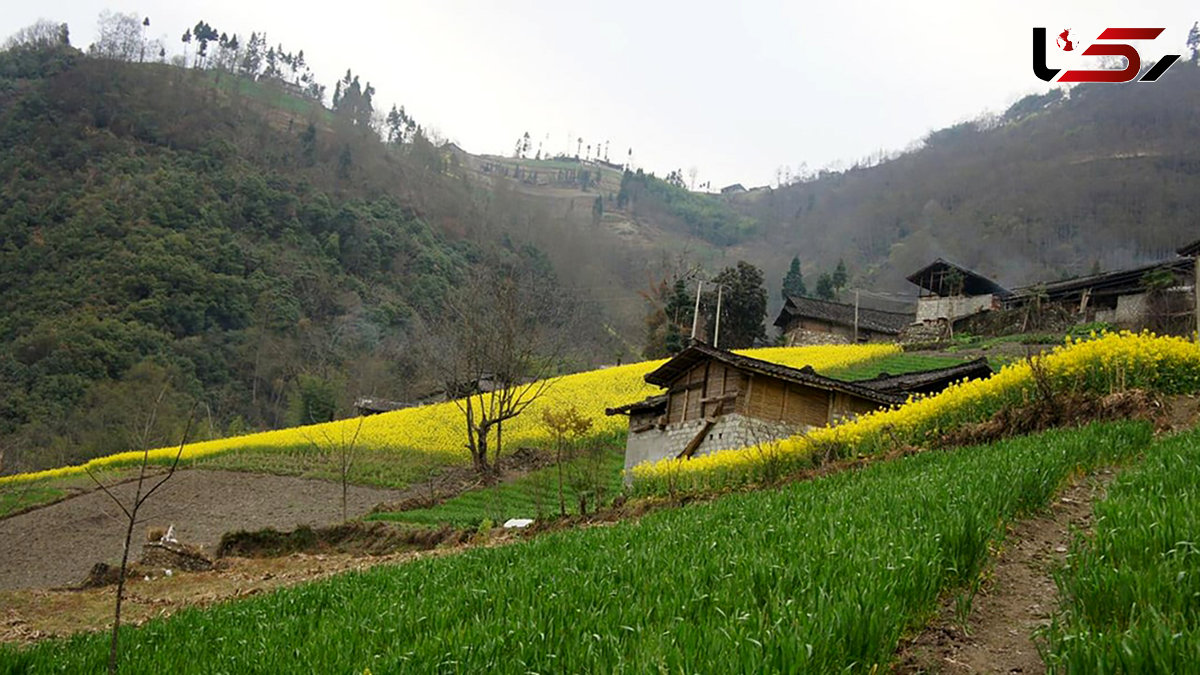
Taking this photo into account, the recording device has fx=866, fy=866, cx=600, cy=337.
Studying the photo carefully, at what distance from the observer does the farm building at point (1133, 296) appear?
139ft

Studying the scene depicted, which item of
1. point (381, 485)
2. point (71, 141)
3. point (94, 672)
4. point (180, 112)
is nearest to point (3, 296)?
point (71, 141)

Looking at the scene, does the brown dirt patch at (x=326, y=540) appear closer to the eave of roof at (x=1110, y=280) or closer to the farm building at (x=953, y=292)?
the eave of roof at (x=1110, y=280)

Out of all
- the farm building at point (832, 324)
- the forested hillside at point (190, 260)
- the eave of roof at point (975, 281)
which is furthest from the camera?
the farm building at point (832, 324)

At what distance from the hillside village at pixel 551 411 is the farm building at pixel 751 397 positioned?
0.39ft

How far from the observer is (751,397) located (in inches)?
1029

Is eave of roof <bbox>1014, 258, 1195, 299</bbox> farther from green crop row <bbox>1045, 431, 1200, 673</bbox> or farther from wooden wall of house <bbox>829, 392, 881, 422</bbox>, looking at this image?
green crop row <bbox>1045, 431, 1200, 673</bbox>

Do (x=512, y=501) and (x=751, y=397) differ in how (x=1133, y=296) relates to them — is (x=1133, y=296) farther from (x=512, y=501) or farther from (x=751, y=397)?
(x=512, y=501)

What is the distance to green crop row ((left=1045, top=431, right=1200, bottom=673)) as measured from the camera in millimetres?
3324

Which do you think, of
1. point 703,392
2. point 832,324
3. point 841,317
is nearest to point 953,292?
point 841,317

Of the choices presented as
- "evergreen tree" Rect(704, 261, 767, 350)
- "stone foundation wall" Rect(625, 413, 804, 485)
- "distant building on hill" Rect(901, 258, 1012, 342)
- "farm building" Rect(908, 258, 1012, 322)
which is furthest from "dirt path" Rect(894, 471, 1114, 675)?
"evergreen tree" Rect(704, 261, 767, 350)

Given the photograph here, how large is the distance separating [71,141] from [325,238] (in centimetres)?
2903

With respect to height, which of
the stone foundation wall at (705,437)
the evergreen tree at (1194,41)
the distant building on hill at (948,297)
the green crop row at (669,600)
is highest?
the evergreen tree at (1194,41)

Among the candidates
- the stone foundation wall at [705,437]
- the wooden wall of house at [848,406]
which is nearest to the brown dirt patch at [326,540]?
the stone foundation wall at [705,437]

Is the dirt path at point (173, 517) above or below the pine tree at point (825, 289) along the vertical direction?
below
